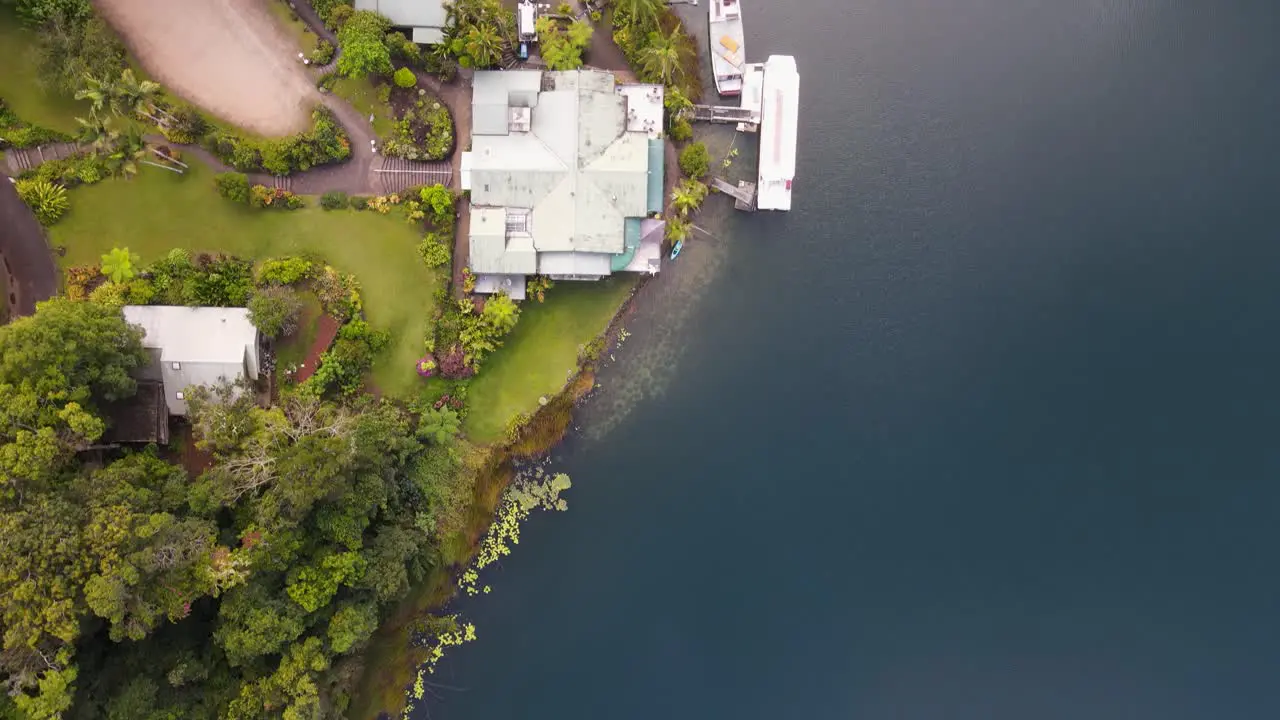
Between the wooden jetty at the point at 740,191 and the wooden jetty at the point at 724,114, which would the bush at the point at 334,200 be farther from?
the wooden jetty at the point at 740,191

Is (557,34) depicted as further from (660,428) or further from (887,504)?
(887,504)

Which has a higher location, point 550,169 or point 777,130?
point 777,130

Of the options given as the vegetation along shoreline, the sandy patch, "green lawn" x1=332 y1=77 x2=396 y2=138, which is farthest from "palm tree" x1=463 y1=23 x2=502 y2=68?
the sandy patch

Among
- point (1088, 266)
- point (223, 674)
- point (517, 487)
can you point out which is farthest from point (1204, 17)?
point (223, 674)

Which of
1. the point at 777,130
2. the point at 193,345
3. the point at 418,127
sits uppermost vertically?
the point at 777,130

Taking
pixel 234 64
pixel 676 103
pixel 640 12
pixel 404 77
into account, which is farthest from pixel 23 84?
pixel 676 103

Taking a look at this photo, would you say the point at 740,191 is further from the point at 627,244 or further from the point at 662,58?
the point at 662,58
